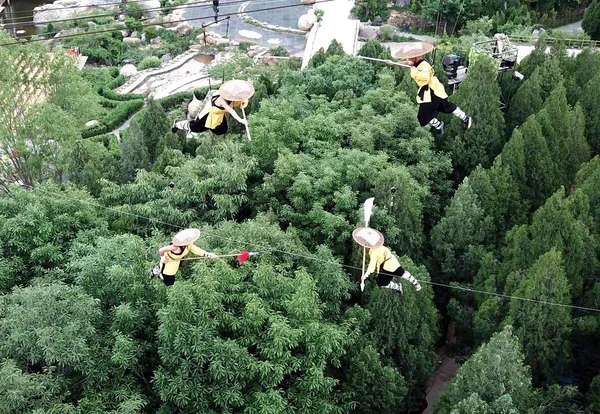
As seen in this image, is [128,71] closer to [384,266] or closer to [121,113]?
[121,113]

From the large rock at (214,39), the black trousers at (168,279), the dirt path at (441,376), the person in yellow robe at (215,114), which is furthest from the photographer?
the large rock at (214,39)

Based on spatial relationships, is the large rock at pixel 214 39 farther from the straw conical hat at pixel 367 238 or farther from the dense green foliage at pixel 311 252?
Result: the straw conical hat at pixel 367 238

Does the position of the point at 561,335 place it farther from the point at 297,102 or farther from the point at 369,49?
the point at 369,49

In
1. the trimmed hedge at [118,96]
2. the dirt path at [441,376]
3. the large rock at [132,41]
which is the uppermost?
the large rock at [132,41]

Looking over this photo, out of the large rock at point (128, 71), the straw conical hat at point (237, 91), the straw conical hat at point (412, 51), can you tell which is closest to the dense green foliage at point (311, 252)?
the straw conical hat at point (237, 91)

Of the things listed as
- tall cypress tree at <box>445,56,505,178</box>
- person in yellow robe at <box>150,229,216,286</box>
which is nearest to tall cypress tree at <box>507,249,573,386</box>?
tall cypress tree at <box>445,56,505,178</box>
